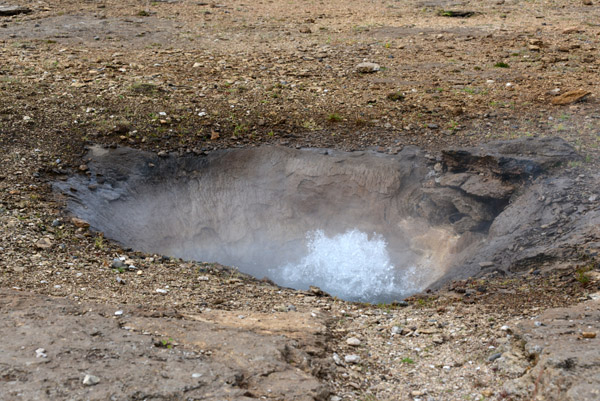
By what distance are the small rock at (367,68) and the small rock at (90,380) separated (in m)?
7.26

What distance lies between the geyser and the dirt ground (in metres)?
0.34

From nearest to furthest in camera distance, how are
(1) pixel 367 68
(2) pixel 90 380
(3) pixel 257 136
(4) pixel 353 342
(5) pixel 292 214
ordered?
(2) pixel 90 380
(4) pixel 353 342
(3) pixel 257 136
(5) pixel 292 214
(1) pixel 367 68

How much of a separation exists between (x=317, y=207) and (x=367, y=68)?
2.82m

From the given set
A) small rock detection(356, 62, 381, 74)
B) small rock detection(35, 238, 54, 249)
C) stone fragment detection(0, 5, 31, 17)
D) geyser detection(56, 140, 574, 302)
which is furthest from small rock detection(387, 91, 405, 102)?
stone fragment detection(0, 5, 31, 17)

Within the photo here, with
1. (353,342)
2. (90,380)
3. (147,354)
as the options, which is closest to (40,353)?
(90,380)

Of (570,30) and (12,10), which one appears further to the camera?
(12,10)

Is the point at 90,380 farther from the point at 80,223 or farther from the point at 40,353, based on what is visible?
the point at 80,223

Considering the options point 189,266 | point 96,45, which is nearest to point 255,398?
point 189,266

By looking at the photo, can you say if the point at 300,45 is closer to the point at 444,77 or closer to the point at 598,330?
the point at 444,77

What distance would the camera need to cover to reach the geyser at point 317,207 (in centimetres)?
750

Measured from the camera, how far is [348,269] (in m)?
8.06

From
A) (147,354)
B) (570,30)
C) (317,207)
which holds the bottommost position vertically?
(317,207)

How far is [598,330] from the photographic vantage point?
13.8 ft

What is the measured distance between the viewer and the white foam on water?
7.80 m
